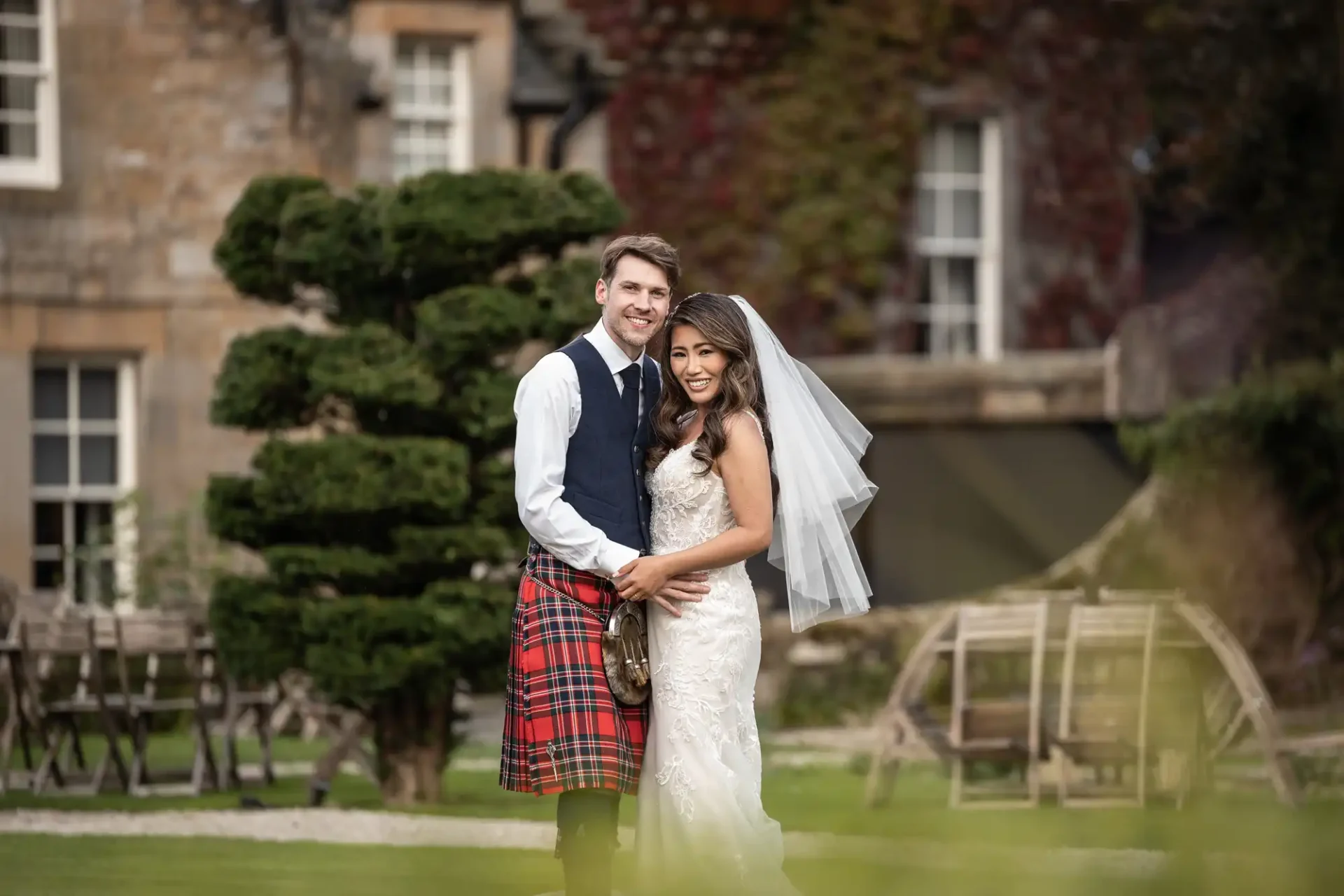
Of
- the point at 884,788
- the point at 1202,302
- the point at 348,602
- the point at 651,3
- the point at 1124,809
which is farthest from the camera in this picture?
the point at 651,3

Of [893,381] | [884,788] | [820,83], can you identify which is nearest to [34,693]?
[884,788]

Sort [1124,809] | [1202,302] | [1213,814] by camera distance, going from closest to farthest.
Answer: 1. [1213,814]
2. [1124,809]
3. [1202,302]

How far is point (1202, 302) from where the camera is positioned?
15117 mm

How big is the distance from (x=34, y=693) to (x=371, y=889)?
7997 millimetres

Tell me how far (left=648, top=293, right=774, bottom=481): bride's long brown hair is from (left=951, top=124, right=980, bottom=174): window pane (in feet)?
44.5

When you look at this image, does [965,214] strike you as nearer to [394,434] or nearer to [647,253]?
[394,434]

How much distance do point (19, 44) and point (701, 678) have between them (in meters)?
11.2

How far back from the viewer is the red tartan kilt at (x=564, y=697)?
483cm

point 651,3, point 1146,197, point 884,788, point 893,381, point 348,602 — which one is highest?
point 651,3

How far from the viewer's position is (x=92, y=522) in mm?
14570

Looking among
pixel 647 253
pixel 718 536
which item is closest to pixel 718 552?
pixel 718 536

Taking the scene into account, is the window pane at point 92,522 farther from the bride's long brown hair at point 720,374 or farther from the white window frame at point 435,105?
the bride's long brown hair at point 720,374

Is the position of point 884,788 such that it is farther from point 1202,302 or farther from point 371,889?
point 1202,302

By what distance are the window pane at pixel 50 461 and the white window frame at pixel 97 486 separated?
2 cm
